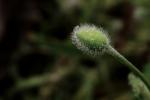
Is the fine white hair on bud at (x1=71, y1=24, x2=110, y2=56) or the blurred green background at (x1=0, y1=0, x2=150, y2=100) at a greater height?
the blurred green background at (x1=0, y1=0, x2=150, y2=100)

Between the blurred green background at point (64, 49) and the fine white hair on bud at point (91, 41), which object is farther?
the blurred green background at point (64, 49)

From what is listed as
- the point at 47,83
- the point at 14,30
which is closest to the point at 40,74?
the point at 47,83

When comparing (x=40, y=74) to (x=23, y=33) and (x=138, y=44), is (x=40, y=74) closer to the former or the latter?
(x=23, y=33)

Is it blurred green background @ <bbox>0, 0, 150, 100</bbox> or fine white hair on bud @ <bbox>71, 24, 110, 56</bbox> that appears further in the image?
blurred green background @ <bbox>0, 0, 150, 100</bbox>

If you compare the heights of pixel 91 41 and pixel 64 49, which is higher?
pixel 64 49

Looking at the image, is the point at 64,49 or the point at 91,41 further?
the point at 64,49
